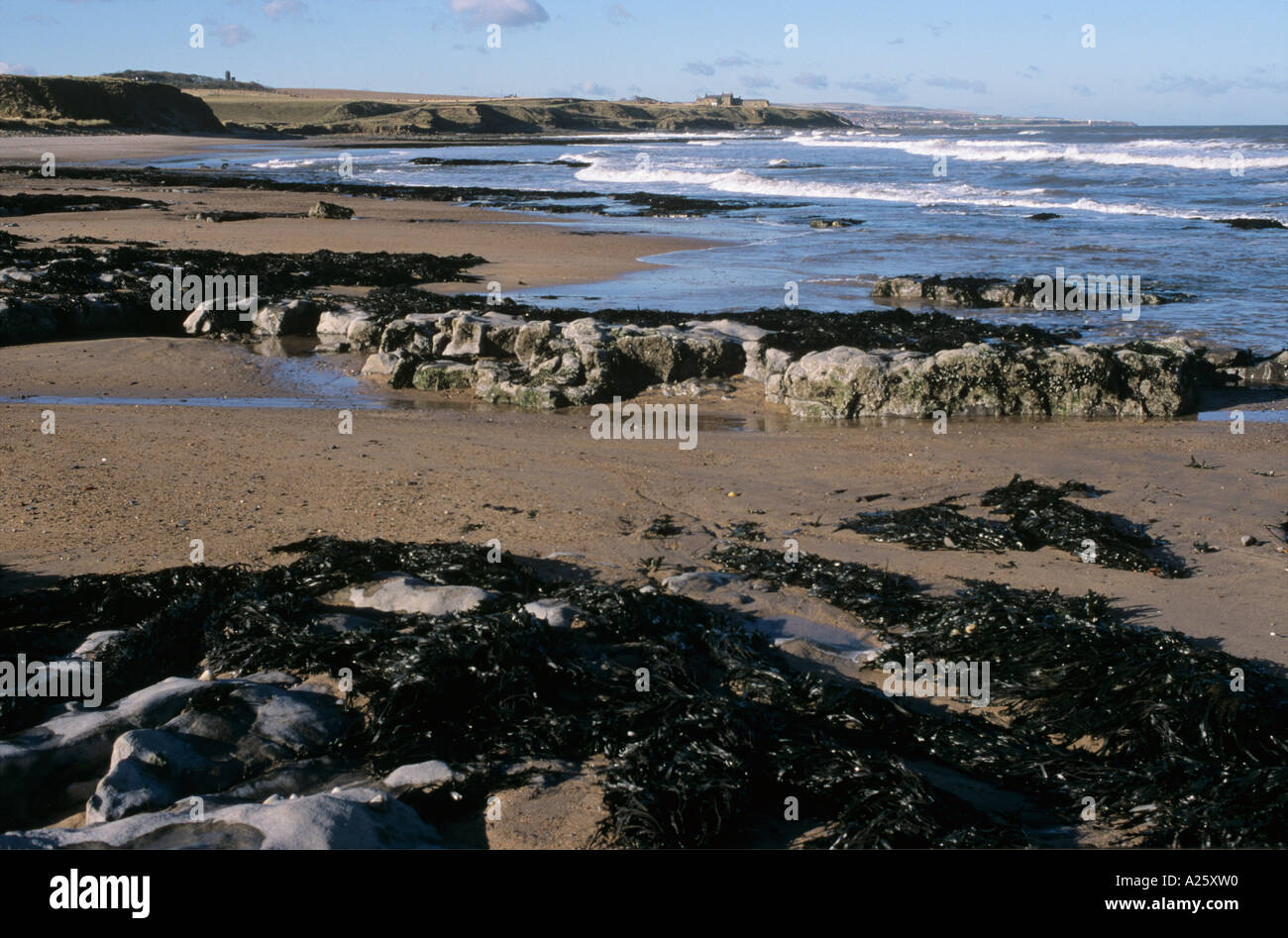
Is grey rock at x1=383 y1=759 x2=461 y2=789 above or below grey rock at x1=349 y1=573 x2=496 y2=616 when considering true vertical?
below

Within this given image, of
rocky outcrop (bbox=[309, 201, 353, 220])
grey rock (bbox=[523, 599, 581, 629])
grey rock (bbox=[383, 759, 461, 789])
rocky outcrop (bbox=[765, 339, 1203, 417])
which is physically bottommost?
grey rock (bbox=[383, 759, 461, 789])

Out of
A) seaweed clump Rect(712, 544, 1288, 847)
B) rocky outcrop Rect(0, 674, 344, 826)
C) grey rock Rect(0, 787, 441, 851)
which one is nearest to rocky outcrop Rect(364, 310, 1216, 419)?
seaweed clump Rect(712, 544, 1288, 847)

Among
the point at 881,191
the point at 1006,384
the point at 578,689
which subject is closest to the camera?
the point at 578,689

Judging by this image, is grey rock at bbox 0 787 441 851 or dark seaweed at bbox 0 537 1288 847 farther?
dark seaweed at bbox 0 537 1288 847

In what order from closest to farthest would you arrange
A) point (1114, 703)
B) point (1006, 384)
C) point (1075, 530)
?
point (1114, 703) < point (1075, 530) < point (1006, 384)

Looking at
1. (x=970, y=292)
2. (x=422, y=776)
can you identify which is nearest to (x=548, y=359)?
(x=422, y=776)

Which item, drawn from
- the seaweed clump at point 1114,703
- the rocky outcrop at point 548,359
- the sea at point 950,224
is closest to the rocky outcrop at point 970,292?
Result: the sea at point 950,224

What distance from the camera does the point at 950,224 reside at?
23.4 m

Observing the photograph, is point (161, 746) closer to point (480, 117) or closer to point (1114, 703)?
point (1114, 703)

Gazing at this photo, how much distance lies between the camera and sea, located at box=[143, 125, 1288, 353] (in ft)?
45.0

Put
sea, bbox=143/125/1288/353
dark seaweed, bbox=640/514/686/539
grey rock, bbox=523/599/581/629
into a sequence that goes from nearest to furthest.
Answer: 1. grey rock, bbox=523/599/581/629
2. dark seaweed, bbox=640/514/686/539
3. sea, bbox=143/125/1288/353

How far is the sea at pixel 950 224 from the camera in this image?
13719mm

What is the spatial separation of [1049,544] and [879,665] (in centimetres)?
194

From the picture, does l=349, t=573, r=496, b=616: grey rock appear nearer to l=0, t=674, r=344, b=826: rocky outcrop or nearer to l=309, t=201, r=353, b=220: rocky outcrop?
l=0, t=674, r=344, b=826: rocky outcrop
